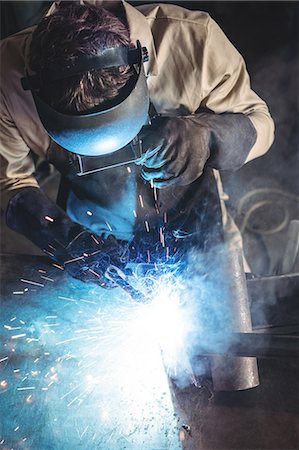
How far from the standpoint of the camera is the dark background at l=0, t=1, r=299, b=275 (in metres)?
3.09

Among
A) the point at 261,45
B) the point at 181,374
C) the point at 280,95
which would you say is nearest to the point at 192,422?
the point at 181,374

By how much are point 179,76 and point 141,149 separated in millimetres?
408

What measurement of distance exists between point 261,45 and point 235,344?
273 cm

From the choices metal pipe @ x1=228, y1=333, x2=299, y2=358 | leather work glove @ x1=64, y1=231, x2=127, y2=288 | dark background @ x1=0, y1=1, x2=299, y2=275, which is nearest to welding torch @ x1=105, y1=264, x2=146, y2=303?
leather work glove @ x1=64, y1=231, x2=127, y2=288

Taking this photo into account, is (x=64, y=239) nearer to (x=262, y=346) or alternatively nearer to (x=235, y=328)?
(x=235, y=328)

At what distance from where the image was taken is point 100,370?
1.56 metres

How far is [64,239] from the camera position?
1.86 m

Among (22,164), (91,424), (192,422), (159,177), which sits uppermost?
(159,177)

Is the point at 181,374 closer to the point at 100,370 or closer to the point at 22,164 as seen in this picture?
the point at 100,370

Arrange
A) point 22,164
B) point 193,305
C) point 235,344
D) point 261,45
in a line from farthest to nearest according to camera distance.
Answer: point 261,45
point 22,164
point 193,305
point 235,344

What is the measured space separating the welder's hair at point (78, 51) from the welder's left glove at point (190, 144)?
22 cm

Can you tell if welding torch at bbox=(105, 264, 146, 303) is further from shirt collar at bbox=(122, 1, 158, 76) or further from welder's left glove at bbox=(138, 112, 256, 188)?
shirt collar at bbox=(122, 1, 158, 76)

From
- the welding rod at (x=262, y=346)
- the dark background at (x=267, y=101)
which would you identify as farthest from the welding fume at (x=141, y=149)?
the dark background at (x=267, y=101)

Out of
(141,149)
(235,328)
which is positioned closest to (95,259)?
(141,149)
